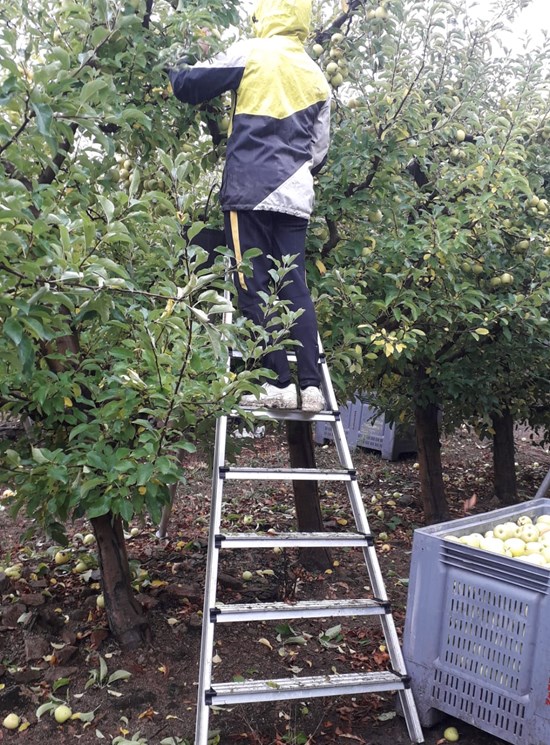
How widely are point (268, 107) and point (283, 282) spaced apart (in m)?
0.83

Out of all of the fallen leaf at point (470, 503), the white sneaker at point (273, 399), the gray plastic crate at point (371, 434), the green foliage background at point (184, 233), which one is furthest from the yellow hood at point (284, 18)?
the gray plastic crate at point (371, 434)

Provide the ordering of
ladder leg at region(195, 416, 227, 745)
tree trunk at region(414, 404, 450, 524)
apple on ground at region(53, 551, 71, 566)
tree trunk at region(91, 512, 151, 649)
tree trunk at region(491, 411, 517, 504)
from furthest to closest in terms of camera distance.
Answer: tree trunk at region(491, 411, 517, 504) → tree trunk at region(414, 404, 450, 524) → apple on ground at region(53, 551, 71, 566) → tree trunk at region(91, 512, 151, 649) → ladder leg at region(195, 416, 227, 745)

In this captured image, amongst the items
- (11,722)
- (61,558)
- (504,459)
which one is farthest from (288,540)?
(504,459)

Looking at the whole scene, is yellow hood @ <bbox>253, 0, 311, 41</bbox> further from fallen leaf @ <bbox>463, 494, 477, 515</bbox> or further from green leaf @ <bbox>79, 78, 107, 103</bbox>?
fallen leaf @ <bbox>463, 494, 477, 515</bbox>

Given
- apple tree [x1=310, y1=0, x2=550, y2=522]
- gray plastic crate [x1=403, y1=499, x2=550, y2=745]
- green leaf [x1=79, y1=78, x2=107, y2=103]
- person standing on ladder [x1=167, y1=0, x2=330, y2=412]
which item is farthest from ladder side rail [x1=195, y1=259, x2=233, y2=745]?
apple tree [x1=310, y1=0, x2=550, y2=522]

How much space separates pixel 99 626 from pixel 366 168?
287 cm

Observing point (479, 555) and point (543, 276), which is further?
point (543, 276)

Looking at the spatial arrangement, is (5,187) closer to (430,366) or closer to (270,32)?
(270,32)

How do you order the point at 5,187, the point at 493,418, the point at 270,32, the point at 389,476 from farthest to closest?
the point at 389,476, the point at 493,418, the point at 270,32, the point at 5,187

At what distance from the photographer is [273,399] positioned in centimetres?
316

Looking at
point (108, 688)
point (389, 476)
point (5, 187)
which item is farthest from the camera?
point (389, 476)

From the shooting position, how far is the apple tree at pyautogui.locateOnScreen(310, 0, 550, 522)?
388 cm

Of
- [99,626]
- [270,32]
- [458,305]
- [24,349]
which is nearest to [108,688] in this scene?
[99,626]

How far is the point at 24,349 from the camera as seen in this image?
1859mm
